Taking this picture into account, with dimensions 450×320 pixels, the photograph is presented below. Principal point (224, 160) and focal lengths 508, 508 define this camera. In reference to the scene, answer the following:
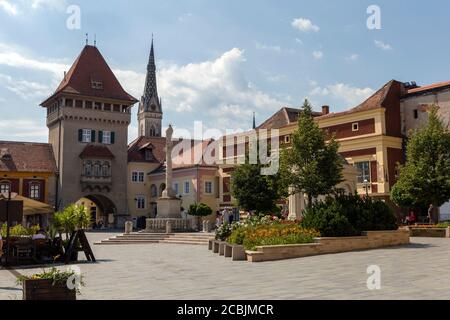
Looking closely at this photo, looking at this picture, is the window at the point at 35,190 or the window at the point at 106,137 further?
the window at the point at 106,137

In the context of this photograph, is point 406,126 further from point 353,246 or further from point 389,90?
point 353,246

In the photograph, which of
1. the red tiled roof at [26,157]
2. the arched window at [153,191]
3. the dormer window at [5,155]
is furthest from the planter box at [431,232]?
the dormer window at [5,155]

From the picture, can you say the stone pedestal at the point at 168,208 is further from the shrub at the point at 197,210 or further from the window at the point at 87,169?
the window at the point at 87,169

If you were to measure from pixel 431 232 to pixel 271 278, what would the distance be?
61.5 feet

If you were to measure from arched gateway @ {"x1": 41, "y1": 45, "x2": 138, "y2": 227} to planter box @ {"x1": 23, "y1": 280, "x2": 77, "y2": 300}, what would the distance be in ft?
176

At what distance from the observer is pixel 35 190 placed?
58438mm

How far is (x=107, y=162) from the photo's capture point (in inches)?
2472

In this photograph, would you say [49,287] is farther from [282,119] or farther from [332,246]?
[282,119]

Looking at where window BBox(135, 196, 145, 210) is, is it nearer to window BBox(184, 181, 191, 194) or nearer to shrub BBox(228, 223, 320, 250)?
window BBox(184, 181, 191, 194)

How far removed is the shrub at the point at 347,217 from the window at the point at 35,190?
44.3m

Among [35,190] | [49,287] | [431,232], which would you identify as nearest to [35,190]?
[35,190]

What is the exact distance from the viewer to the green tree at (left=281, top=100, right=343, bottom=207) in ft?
83.6

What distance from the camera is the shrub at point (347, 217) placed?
20.0 meters

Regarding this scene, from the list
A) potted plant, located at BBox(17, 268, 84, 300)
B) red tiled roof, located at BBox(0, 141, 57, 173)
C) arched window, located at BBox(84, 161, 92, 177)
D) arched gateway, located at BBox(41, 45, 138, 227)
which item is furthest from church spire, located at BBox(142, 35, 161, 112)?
potted plant, located at BBox(17, 268, 84, 300)
